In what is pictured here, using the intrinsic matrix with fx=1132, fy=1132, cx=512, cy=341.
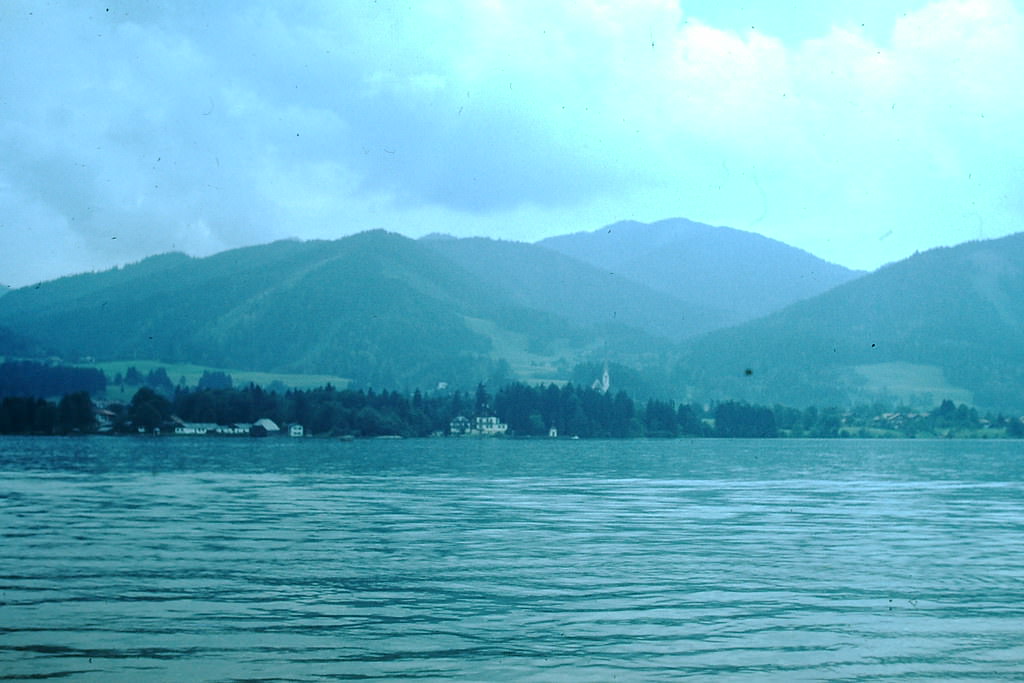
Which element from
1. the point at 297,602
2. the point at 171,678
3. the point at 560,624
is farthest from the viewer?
the point at 297,602

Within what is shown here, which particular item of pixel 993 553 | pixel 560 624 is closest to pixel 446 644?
pixel 560 624

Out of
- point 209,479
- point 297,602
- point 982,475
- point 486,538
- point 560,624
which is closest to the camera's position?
point 560,624

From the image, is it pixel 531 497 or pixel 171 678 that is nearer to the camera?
pixel 171 678

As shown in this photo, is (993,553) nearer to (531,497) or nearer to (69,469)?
(531,497)

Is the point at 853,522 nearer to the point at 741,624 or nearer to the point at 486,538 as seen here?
the point at 486,538

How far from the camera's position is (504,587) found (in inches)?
1448

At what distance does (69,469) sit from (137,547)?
204 feet

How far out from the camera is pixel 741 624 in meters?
31.4

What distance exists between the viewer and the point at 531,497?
76125mm

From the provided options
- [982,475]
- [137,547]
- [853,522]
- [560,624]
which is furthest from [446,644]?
[982,475]

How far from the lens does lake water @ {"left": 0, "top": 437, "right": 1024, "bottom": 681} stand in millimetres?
26844

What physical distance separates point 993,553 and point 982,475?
70601mm

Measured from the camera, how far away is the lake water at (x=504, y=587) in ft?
88.1

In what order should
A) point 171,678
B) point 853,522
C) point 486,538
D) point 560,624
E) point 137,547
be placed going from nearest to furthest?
point 171,678, point 560,624, point 137,547, point 486,538, point 853,522
